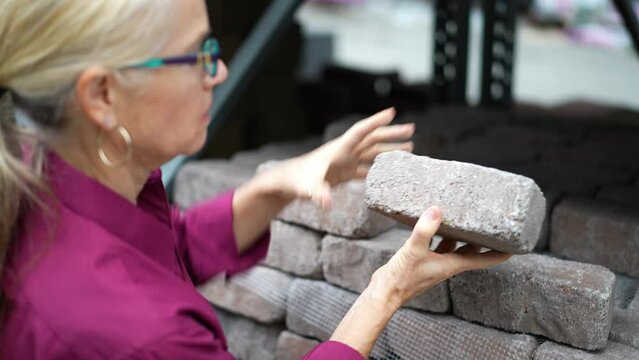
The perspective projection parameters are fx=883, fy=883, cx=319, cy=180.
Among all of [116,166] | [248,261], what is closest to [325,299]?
[248,261]

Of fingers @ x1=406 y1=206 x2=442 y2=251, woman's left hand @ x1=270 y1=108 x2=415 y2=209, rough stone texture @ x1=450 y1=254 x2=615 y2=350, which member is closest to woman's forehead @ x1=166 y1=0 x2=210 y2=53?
woman's left hand @ x1=270 y1=108 x2=415 y2=209

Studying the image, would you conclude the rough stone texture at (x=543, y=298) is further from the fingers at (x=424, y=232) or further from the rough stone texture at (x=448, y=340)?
the fingers at (x=424, y=232)

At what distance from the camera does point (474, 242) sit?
1.75 m

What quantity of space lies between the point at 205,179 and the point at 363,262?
785 millimetres

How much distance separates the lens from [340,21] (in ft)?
38.5

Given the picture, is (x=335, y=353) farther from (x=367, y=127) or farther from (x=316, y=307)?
(x=316, y=307)

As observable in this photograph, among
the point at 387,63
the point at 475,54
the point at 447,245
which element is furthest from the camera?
the point at 475,54

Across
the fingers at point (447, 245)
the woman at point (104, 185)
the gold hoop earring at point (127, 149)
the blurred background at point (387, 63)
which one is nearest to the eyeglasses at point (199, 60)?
the woman at point (104, 185)

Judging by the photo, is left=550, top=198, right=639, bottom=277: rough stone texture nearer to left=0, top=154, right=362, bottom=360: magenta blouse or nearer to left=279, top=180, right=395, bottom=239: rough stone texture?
left=279, top=180, right=395, bottom=239: rough stone texture

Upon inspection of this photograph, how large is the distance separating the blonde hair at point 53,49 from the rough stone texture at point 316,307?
42.3 inches

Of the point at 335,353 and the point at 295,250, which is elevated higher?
the point at 335,353

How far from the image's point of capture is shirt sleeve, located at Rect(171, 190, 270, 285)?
1906mm

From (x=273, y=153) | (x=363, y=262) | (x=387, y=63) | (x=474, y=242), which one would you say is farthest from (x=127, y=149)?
(x=387, y=63)

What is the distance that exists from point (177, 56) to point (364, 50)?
8.56 metres
